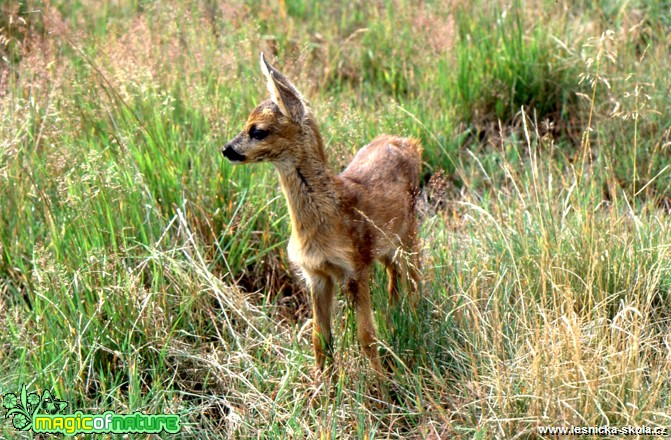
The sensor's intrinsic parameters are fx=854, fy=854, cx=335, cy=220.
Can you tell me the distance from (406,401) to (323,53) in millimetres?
4112

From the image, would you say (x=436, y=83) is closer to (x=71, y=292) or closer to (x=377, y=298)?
(x=377, y=298)

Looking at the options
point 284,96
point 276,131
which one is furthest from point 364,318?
point 284,96

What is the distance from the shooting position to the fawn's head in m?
3.71

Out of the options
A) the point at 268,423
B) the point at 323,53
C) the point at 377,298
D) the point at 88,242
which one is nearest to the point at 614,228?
the point at 377,298

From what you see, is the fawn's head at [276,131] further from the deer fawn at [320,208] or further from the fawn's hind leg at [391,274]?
the fawn's hind leg at [391,274]

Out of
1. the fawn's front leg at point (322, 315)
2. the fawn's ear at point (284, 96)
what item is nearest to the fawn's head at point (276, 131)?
the fawn's ear at point (284, 96)

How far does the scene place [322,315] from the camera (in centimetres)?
413

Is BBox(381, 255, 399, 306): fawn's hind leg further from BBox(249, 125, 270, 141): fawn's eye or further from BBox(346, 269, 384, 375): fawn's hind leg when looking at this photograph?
BBox(249, 125, 270, 141): fawn's eye

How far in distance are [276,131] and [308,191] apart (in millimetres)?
322

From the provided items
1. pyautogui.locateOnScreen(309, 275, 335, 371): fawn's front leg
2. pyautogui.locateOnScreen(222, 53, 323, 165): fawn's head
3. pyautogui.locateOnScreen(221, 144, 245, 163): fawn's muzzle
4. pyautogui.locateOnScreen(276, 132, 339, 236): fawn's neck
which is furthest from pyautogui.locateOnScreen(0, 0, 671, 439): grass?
pyautogui.locateOnScreen(221, 144, 245, 163): fawn's muzzle

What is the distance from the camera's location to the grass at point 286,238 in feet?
12.2

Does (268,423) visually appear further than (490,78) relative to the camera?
No

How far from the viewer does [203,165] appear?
5.05m

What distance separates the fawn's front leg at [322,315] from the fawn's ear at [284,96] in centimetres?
79
